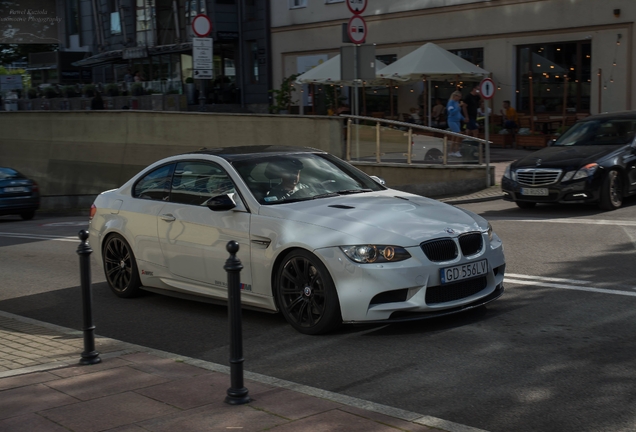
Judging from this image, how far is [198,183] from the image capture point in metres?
8.25

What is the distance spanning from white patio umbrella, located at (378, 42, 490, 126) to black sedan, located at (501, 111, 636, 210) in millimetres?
11229

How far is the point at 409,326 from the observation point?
7090 millimetres

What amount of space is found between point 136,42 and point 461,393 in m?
42.5

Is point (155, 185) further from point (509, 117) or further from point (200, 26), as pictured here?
point (509, 117)

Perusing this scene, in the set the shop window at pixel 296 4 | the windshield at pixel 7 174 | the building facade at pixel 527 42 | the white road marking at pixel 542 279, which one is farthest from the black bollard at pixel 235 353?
the shop window at pixel 296 4

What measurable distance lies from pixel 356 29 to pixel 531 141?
33.3ft

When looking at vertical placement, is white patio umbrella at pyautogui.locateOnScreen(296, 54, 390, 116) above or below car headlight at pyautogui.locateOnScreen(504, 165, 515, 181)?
above

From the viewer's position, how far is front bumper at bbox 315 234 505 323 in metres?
6.54

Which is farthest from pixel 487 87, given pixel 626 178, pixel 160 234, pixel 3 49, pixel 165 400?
pixel 3 49

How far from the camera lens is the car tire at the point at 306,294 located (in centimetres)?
670

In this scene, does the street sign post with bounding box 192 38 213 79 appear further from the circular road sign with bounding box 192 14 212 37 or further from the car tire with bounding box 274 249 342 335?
the car tire with bounding box 274 249 342 335

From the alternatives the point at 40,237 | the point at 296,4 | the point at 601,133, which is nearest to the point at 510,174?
the point at 601,133

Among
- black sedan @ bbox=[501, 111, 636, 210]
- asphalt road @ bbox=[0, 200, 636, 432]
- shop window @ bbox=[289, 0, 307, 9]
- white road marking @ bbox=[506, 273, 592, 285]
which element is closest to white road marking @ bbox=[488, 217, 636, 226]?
black sedan @ bbox=[501, 111, 636, 210]

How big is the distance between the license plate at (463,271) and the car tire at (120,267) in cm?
359
